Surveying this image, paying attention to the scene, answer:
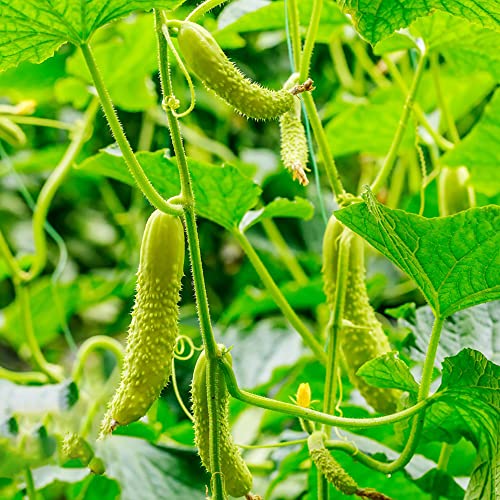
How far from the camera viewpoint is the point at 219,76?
0.54m

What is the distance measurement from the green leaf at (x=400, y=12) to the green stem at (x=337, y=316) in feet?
0.60

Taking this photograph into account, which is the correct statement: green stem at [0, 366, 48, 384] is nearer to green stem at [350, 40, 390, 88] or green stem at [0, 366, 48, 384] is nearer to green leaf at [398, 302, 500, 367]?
green leaf at [398, 302, 500, 367]

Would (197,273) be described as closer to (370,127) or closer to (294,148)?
(294,148)

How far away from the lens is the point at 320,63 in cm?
186

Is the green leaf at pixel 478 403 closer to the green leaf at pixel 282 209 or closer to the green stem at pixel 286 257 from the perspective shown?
the green leaf at pixel 282 209

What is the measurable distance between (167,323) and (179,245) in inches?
2.2

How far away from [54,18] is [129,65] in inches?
25.4

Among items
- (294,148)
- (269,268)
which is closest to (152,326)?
(294,148)

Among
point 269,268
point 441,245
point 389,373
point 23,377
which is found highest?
point 441,245

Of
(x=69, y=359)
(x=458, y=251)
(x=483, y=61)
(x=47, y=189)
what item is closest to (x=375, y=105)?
(x=483, y=61)

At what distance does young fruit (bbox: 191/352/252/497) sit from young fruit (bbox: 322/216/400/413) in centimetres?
18

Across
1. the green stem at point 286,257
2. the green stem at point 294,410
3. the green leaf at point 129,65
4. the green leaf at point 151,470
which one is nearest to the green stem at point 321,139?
the green stem at point 294,410

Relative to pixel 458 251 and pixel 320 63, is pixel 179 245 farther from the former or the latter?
pixel 320 63

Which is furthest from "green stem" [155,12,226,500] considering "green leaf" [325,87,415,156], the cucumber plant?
"green leaf" [325,87,415,156]
